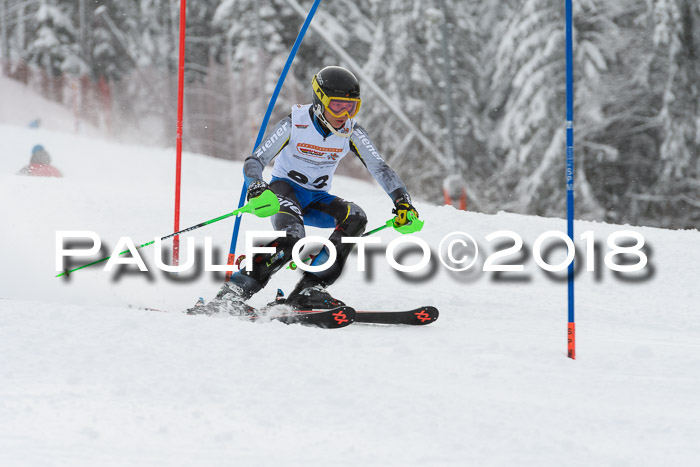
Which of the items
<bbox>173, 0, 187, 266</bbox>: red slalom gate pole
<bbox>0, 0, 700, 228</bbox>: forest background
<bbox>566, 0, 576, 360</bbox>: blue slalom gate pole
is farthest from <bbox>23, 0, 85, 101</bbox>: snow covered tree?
<bbox>566, 0, 576, 360</bbox>: blue slalom gate pole

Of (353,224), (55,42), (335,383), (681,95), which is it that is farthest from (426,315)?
(55,42)

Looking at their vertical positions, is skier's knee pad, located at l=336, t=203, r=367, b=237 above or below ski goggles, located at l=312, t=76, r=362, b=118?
below

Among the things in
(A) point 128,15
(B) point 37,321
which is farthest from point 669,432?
(A) point 128,15

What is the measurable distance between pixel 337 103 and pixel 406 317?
1.50 metres

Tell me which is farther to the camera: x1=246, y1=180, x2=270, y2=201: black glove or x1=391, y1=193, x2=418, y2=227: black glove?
x1=391, y1=193, x2=418, y2=227: black glove

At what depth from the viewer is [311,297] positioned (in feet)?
15.9

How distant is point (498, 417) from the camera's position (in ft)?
9.20

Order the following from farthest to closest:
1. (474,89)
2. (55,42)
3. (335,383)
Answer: (55,42) < (474,89) < (335,383)

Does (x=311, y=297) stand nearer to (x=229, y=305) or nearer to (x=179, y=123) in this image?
(x=229, y=305)

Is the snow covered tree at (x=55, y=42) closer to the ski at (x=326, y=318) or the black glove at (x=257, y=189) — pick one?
the black glove at (x=257, y=189)

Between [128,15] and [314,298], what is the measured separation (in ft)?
110

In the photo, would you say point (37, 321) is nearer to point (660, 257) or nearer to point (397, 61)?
point (660, 257)

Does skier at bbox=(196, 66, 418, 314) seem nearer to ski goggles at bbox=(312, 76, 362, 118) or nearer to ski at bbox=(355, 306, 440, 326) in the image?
ski goggles at bbox=(312, 76, 362, 118)

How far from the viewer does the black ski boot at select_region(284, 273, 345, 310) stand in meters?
4.79
